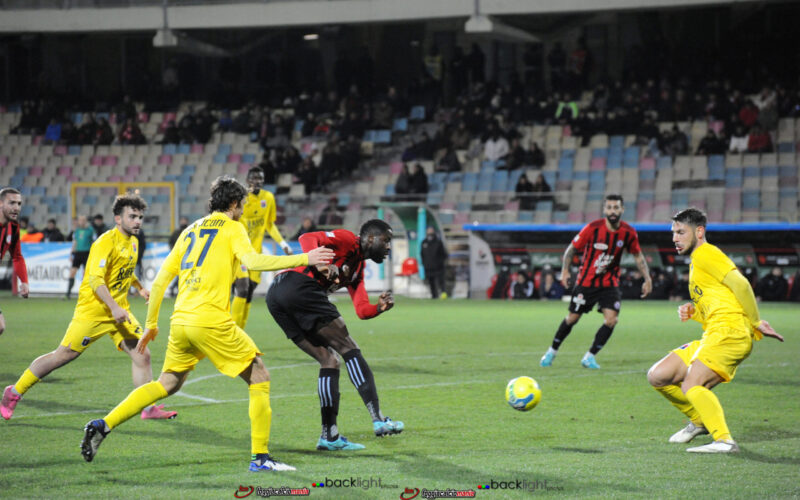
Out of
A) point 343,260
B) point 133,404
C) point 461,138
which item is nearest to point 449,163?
point 461,138

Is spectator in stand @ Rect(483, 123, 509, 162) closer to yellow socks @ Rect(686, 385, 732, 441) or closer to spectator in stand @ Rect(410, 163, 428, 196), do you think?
spectator in stand @ Rect(410, 163, 428, 196)

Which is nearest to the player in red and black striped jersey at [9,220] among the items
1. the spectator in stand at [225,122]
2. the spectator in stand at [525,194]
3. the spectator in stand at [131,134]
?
the spectator in stand at [525,194]

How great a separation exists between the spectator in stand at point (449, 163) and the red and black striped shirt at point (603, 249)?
17.3 meters

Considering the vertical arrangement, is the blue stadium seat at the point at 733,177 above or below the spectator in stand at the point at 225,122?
below

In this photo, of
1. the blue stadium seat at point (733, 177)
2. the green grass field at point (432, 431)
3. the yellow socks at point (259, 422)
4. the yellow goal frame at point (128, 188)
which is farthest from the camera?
the yellow goal frame at point (128, 188)

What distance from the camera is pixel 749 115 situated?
92.2 feet

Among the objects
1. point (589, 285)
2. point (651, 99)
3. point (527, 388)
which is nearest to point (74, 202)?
point (651, 99)

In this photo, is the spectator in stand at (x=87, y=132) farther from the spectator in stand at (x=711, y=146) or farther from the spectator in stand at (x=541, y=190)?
the spectator in stand at (x=711, y=146)

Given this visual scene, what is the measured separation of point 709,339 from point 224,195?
3.77 metres

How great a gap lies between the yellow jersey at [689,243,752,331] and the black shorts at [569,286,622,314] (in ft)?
16.9

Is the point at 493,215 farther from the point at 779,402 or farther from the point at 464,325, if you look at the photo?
the point at 779,402

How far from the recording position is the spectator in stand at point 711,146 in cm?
2745

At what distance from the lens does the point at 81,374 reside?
11766 mm

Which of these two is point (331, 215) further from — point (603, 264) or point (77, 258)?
point (603, 264)
